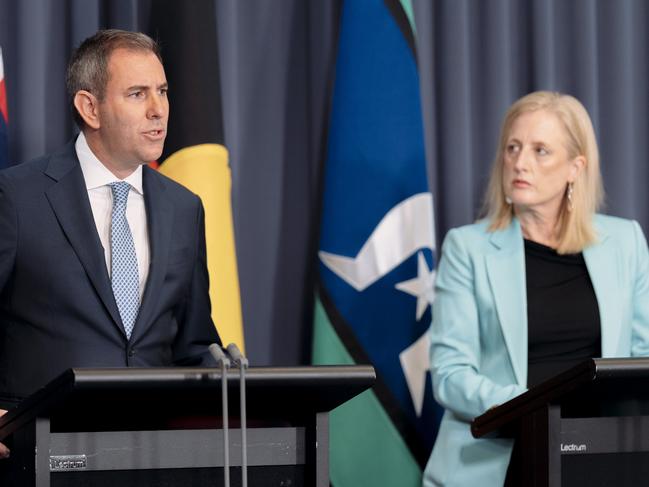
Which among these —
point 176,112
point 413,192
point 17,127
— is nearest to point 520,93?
point 413,192

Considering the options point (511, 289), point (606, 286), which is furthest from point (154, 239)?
point (606, 286)

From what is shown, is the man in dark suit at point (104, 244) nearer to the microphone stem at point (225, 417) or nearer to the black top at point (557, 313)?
the microphone stem at point (225, 417)

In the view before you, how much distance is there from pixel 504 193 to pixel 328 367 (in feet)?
5.53

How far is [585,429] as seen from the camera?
234 centimetres

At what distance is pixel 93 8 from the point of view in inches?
155

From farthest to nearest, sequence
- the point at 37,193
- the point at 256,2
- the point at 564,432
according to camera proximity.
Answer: the point at 256,2
the point at 37,193
the point at 564,432

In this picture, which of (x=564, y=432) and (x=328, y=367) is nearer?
(x=328, y=367)

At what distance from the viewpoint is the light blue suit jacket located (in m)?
3.21

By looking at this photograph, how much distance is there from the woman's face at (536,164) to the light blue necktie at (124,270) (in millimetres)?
1330

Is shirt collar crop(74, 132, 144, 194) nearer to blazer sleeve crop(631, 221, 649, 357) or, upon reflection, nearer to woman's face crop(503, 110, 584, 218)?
woman's face crop(503, 110, 584, 218)

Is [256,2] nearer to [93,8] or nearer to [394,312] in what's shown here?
[93,8]

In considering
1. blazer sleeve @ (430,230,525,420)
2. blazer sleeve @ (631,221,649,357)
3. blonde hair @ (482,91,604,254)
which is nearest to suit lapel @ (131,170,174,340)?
blazer sleeve @ (430,230,525,420)

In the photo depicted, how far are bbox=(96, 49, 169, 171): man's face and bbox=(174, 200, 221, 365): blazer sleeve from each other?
262mm

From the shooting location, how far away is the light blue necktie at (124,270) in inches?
102
